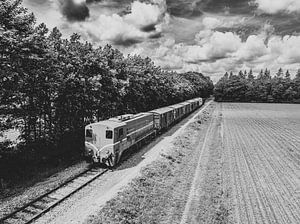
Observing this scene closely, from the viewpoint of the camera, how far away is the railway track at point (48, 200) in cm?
1361

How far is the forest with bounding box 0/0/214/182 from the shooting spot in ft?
57.3

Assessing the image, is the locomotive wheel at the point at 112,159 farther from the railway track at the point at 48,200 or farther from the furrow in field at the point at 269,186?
the furrow in field at the point at 269,186

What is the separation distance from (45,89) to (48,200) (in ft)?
33.5

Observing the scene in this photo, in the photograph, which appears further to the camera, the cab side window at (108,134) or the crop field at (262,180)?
the cab side window at (108,134)

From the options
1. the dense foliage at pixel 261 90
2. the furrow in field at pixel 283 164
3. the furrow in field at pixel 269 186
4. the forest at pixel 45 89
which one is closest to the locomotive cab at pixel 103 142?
the forest at pixel 45 89

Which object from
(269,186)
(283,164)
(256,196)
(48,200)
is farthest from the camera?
(283,164)

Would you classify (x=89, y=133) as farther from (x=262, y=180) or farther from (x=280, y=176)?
(x=280, y=176)

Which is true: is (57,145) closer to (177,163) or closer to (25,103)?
(25,103)

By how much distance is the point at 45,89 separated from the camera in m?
22.1

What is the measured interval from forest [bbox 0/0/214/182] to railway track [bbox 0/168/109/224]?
17.0 ft

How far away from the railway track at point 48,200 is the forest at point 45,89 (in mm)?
5178

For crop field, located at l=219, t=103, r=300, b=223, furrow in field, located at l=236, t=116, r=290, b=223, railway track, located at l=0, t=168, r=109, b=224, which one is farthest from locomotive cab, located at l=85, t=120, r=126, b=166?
furrow in field, located at l=236, t=116, r=290, b=223

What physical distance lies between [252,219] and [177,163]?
11127 millimetres

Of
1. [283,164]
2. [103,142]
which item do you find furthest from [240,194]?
[103,142]
